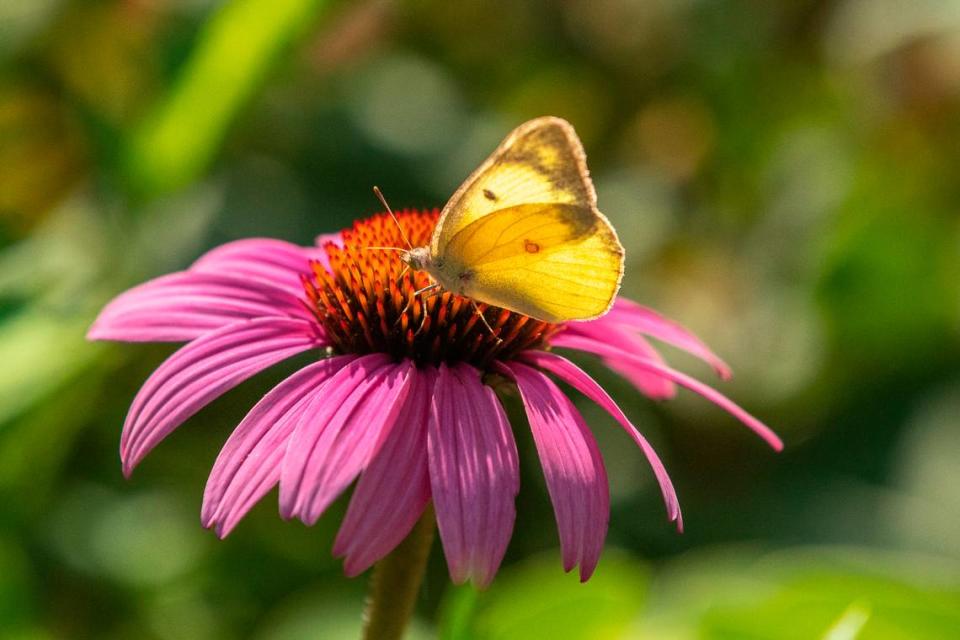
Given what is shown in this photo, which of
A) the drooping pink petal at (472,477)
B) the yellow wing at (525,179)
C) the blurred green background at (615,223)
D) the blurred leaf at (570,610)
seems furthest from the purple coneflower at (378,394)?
the blurred green background at (615,223)

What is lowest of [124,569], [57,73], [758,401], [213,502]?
[124,569]

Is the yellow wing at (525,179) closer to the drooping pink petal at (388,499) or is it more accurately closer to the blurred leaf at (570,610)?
the drooping pink petal at (388,499)

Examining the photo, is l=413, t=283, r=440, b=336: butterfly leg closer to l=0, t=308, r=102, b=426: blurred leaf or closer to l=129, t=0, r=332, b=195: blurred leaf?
l=0, t=308, r=102, b=426: blurred leaf

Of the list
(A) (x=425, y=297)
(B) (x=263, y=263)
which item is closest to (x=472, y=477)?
(A) (x=425, y=297)

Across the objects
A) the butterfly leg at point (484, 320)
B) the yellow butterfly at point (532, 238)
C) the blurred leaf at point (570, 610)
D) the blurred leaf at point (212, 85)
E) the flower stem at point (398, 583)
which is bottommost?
the blurred leaf at point (570, 610)

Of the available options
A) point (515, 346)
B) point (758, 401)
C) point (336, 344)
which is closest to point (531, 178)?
point (515, 346)

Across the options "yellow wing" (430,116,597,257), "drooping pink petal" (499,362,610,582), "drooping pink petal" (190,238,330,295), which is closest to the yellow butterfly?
"yellow wing" (430,116,597,257)

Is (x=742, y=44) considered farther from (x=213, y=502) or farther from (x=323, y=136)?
(x=213, y=502)
